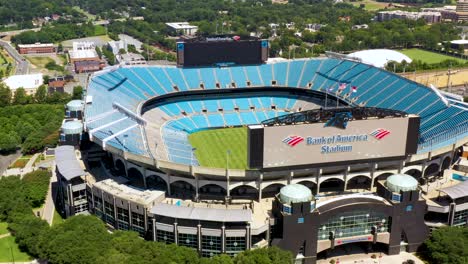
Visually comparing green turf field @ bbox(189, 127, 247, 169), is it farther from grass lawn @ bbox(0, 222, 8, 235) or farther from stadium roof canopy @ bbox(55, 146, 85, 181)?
grass lawn @ bbox(0, 222, 8, 235)

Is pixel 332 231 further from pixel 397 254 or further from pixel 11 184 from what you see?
pixel 11 184

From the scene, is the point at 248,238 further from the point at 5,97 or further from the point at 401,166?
the point at 5,97

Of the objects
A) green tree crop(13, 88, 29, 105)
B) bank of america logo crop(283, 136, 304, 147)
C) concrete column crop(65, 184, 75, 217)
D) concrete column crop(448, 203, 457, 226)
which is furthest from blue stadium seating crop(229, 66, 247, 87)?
concrete column crop(448, 203, 457, 226)

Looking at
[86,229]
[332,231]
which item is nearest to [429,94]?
[332,231]

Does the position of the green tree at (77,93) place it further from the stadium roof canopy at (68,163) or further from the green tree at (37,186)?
the stadium roof canopy at (68,163)

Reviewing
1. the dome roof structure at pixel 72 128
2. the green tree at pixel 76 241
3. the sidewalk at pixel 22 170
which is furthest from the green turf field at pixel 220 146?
the sidewalk at pixel 22 170
